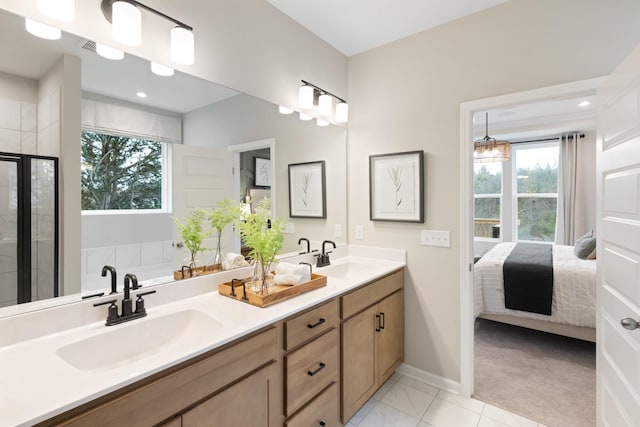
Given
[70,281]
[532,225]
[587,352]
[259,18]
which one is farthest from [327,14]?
[532,225]

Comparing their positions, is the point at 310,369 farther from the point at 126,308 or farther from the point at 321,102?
the point at 321,102

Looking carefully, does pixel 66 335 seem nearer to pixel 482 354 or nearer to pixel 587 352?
pixel 482 354

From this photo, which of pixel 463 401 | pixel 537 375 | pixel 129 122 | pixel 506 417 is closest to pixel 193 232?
pixel 129 122

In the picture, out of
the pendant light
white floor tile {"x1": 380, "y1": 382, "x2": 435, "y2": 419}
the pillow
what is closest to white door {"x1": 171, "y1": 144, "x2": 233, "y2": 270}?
white floor tile {"x1": 380, "y1": 382, "x2": 435, "y2": 419}

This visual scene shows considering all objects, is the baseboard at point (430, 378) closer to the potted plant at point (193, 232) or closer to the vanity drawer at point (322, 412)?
the vanity drawer at point (322, 412)

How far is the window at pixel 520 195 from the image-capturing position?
5.27 m

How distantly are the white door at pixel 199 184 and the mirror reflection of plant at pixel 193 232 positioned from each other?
21 millimetres

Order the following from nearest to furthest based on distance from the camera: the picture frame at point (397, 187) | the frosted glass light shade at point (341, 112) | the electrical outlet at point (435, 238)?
1. the electrical outlet at point (435, 238)
2. the picture frame at point (397, 187)
3. the frosted glass light shade at point (341, 112)

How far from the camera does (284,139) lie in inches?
88.7

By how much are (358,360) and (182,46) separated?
76.7 inches

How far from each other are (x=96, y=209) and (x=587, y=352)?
12.6ft

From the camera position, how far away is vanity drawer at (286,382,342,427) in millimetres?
1471

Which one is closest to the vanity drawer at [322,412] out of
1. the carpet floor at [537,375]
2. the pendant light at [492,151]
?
the carpet floor at [537,375]

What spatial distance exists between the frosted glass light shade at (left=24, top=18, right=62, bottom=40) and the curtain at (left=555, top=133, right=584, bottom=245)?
20.3ft
